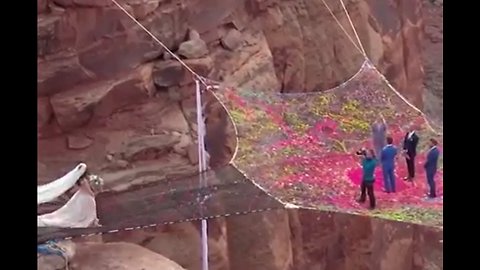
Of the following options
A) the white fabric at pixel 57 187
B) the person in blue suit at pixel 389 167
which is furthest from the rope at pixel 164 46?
Answer: the person in blue suit at pixel 389 167

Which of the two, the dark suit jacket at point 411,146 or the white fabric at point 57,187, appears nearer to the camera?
the white fabric at point 57,187

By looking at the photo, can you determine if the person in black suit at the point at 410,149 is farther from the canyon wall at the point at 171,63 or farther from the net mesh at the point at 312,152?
the canyon wall at the point at 171,63

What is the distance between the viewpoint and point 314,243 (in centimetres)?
190

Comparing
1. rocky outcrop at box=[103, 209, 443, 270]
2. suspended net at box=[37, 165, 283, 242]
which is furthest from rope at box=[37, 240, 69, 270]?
rocky outcrop at box=[103, 209, 443, 270]

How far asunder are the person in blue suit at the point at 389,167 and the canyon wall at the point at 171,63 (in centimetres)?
17

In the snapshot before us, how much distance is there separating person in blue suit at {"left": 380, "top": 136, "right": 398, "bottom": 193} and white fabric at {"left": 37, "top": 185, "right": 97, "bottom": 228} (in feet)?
2.30

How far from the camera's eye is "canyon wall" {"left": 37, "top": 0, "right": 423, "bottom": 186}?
1.65 m

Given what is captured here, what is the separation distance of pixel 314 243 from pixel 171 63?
59 cm

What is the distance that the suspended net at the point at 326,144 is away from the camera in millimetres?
1794

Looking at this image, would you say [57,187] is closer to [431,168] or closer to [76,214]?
[76,214]

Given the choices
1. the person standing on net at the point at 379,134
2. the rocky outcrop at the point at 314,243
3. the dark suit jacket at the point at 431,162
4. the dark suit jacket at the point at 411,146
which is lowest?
the rocky outcrop at the point at 314,243

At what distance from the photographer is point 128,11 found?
5.54 ft

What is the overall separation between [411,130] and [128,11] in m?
0.74
